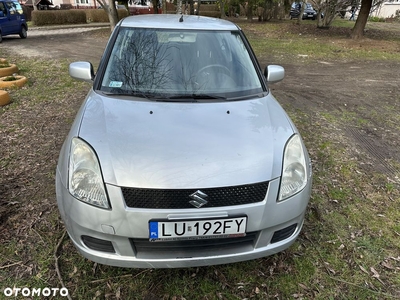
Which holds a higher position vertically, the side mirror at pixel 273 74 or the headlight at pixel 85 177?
the side mirror at pixel 273 74

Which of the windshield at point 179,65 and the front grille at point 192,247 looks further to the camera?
the windshield at point 179,65

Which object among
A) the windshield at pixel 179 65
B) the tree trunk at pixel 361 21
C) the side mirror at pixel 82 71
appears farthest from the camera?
the tree trunk at pixel 361 21

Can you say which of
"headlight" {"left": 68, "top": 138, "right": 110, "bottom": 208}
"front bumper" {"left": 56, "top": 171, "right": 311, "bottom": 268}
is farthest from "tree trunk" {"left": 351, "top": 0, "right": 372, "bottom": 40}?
"headlight" {"left": 68, "top": 138, "right": 110, "bottom": 208}

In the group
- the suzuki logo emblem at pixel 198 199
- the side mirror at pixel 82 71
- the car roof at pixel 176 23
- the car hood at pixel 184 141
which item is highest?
the car roof at pixel 176 23

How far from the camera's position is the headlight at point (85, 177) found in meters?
1.77

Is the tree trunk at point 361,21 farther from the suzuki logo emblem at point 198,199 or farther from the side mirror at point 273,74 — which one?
the suzuki logo emblem at point 198,199

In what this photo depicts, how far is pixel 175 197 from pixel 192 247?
1.13 ft

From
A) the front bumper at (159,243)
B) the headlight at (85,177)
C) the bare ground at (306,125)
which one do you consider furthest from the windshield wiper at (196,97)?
the bare ground at (306,125)

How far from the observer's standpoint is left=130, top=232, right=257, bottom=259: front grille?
1806 mm

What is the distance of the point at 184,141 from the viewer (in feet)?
6.46

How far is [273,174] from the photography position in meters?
1.87

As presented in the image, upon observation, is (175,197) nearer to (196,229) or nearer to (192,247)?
(196,229)

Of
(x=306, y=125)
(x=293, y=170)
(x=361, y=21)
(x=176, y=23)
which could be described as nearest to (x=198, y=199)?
(x=293, y=170)

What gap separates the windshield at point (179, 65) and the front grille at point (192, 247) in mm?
1205
